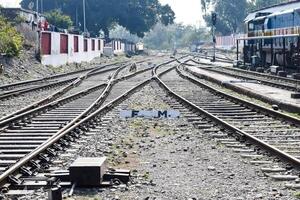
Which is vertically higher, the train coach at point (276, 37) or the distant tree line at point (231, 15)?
the distant tree line at point (231, 15)

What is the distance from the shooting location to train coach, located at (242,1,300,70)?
31.5 m

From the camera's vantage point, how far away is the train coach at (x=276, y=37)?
31.5 metres

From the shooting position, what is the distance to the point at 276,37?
3538 cm

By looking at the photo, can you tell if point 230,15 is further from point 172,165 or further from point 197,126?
point 172,165

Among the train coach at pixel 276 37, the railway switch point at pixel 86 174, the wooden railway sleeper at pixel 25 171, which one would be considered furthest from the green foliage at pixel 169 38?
the railway switch point at pixel 86 174

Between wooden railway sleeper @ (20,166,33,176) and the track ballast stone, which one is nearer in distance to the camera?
the track ballast stone

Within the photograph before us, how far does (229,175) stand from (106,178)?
1692 millimetres

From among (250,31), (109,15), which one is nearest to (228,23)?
(109,15)

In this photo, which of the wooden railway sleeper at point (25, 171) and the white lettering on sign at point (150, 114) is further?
the white lettering on sign at point (150, 114)

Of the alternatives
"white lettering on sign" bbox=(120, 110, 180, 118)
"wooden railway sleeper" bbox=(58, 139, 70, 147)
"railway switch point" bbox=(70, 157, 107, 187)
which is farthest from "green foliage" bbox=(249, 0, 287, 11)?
"railway switch point" bbox=(70, 157, 107, 187)

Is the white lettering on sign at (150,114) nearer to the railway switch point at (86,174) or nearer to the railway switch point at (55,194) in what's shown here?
the railway switch point at (86,174)

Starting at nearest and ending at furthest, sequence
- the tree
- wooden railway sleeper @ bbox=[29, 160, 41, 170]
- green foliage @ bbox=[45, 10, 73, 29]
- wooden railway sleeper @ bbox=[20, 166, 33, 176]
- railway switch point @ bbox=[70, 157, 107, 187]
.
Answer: railway switch point @ bbox=[70, 157, 107, 187] → wooden railway sleeper @ bbox=[20, 166, 33, 176] → wooden railway sleeper @ bbox=[29, 160, 41, 170] → green foliage @ bbox=[45, 10, 73, 29] → the tree

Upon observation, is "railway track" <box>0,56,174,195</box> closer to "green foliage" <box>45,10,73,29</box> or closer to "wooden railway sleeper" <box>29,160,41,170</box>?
"wooden railway sleeper" <box>29,160,41,170</box>

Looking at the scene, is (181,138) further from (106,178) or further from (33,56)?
(33,56)
